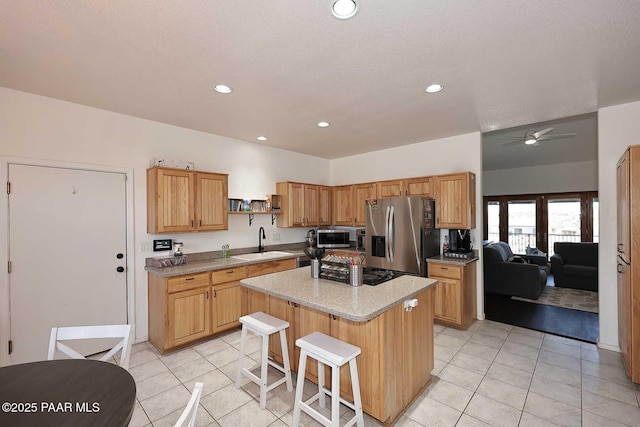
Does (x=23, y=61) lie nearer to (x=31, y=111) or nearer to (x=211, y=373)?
(x=31, y=111)

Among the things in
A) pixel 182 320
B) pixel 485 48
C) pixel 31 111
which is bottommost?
pixel 182 320

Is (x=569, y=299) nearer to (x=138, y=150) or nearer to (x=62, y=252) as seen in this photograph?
(x=138, y=150)

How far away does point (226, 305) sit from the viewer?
3639 millimetres

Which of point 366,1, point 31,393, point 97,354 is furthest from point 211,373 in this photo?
point 366,1

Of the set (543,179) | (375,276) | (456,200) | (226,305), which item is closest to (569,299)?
(456,200)

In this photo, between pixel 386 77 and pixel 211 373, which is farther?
pixel 211 373

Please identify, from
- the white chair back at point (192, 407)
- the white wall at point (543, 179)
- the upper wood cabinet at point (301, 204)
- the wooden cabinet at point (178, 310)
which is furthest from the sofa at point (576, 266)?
the white chair back at point (192, 407)

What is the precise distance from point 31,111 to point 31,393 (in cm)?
287


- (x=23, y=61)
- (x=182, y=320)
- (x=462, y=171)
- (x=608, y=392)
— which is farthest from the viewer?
(x=462, y=171)

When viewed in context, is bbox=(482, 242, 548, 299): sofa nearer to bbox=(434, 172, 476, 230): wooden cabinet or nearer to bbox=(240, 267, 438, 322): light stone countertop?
bbox=(434, 172, 476, 230): wooden cabinet

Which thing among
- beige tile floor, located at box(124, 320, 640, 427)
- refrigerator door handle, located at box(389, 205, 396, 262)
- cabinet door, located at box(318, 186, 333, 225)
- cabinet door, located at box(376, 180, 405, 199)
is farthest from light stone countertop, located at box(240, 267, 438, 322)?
cabinet door, located at box(318, 186, 333, 225)

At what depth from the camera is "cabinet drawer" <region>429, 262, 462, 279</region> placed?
146 inches

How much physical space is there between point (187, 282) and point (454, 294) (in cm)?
337

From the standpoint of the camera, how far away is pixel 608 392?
2408 mm
